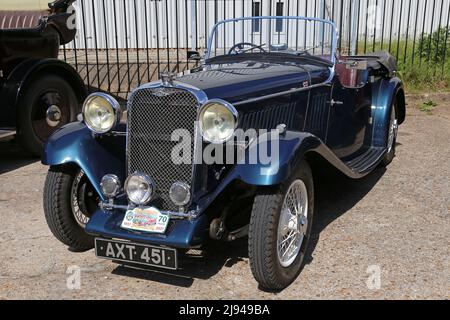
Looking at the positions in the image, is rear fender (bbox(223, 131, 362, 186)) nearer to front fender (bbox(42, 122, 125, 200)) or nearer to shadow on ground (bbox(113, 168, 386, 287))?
shadow on ground (bbox(113, 168, 386, 287))

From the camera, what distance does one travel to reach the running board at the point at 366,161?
417cm

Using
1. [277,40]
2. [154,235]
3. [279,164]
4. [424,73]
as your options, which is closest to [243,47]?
[277,40]

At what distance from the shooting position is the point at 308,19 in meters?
4.30

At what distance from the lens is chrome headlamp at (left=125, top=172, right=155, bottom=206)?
2932 millimetres

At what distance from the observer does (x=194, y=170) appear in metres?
2.97

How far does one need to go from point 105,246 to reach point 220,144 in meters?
0.89

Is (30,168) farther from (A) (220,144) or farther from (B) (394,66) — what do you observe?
(B) (394,66)

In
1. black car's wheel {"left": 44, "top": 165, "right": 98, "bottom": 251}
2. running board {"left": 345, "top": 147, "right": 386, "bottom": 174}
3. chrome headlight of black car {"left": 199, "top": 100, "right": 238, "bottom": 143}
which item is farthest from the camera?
running board {"left": 345, "top": 147, "right": 386, "bottom": 174}

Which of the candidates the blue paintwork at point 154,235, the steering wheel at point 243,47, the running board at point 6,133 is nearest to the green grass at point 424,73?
the steering wheel at point 243,47

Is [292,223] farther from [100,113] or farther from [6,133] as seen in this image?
[6,133]

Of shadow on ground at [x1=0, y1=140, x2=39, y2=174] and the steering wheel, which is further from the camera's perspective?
shadow on ground at [x1=0, y1=140, x2=39, y2=174]

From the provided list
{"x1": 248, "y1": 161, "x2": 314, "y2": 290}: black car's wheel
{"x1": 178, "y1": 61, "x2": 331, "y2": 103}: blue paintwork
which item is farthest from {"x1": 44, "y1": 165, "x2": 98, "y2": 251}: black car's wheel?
{"x1": 248, "y1": 161, "x2": 314, "y2": 290}: black car's wheel

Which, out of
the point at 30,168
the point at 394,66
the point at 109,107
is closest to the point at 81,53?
the point at 30,168

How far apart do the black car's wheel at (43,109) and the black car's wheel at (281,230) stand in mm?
3603
